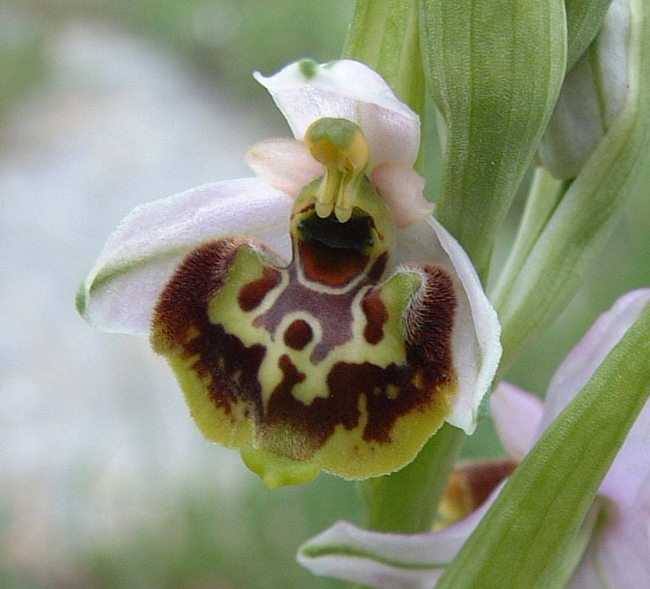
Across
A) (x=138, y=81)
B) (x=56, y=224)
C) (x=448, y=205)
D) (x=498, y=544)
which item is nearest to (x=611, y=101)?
(x=448, y=205)

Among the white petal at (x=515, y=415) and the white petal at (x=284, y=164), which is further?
the white petal at (x=515, y=415)

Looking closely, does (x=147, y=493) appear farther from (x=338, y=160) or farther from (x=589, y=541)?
(x=338, y=160)

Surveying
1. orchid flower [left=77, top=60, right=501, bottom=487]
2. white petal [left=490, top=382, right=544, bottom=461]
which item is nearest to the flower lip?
orchid flower [left=77, top=60, right=501, bottom=487]

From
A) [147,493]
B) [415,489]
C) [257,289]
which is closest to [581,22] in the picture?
[257,289]

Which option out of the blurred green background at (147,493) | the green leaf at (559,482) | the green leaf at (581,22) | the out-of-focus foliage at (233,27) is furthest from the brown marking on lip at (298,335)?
the out-of-focus foliage at (233,27)

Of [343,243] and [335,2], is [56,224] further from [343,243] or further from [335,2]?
[343,243]

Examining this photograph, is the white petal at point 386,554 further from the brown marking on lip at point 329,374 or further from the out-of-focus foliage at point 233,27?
the out-of-focus foliage at point 233,27

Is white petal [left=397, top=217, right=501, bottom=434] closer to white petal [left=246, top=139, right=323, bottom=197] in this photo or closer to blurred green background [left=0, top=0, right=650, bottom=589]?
white petal [left=246, top=139, right=323, bottom=197]
